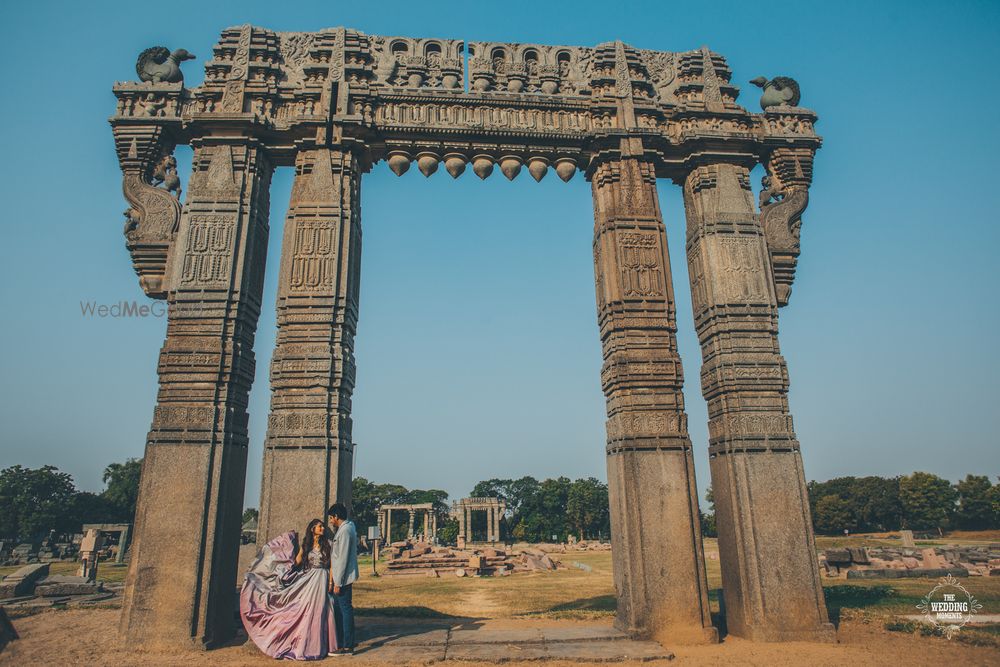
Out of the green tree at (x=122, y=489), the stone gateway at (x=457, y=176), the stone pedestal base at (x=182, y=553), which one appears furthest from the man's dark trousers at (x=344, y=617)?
the green tree at (x=122, y=489)

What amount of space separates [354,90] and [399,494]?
7749 cm

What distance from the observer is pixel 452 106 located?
8727 millimetres

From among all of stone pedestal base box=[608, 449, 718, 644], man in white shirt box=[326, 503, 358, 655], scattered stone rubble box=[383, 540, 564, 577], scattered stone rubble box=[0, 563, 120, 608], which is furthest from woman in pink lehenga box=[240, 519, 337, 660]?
scattered stone rubble box=[383, 540, 564, 577]

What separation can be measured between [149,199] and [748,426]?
8633 mm

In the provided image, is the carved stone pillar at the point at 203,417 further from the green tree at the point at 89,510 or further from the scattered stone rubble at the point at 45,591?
the green tree at the point at 89,510

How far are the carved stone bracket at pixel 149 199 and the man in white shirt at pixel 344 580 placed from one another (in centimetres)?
421

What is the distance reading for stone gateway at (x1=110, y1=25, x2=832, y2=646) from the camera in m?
6.70

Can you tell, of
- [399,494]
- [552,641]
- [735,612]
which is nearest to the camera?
[552,641]

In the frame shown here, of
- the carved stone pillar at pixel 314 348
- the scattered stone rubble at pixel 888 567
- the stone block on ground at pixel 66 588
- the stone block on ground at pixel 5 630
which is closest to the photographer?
the stone block on ground at pixel 5 630

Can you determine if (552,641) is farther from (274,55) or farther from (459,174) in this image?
(274,55)

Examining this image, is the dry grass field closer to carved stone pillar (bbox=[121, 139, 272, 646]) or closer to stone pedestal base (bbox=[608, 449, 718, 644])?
stone pedestal base (bbox=[608, 449, 718, 644])

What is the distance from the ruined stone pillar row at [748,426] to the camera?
6.75 m

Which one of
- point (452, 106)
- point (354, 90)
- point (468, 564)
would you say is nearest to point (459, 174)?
point (452, 106)

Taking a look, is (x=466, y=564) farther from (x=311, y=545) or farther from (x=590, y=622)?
(x=311, y=545)
